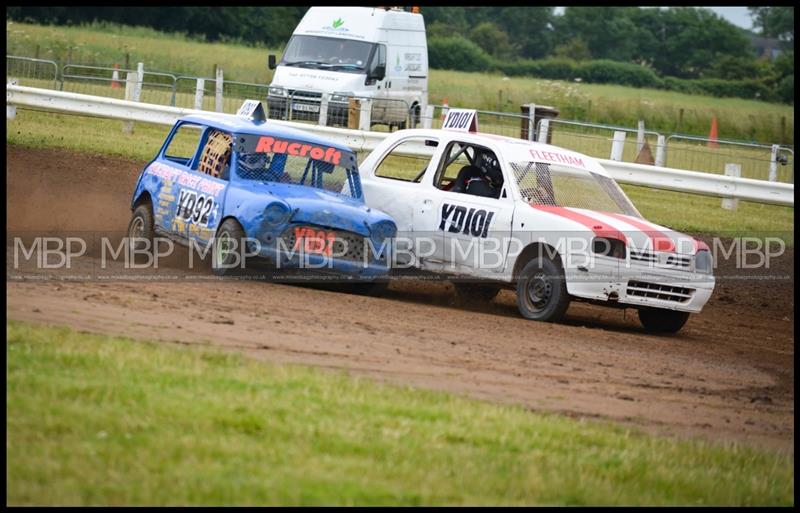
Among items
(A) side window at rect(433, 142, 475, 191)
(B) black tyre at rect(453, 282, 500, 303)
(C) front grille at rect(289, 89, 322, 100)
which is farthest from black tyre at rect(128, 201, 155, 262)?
(C) front grille at rect(289, 89, 322, 100)

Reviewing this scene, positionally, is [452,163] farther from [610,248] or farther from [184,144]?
[184,144]

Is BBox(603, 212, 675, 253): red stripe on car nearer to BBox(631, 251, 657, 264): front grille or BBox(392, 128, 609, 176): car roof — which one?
BBox(631, 251, 657, 264): front grille

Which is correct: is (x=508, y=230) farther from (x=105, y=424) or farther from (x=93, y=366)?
(x=105, y=424)

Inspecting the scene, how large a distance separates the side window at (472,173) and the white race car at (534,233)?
1 cm

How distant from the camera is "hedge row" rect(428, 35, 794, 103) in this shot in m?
72.1

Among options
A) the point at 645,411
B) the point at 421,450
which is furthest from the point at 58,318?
the point at 645,411

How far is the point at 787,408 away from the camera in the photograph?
361 inches

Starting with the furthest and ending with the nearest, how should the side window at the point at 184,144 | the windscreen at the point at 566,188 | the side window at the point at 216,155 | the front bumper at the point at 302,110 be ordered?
the front bumper at the point at 302,110, the side window at the point at 184,144, the side window at the point at 216,155, the windscreen at the point at 566,188

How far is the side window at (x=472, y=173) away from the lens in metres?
12.9

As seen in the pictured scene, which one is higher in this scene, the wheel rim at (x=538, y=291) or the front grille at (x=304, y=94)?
the front grille at (x=304, y=94)

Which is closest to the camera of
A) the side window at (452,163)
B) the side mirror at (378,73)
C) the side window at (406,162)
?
the side window at (452,163)

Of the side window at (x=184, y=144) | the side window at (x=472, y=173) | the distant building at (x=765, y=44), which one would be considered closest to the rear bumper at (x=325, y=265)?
the side window at (x=472, y=173)

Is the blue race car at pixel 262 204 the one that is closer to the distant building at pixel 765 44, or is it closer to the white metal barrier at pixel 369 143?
the white metal barrier at pixel 369 143

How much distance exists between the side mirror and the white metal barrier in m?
6.94
